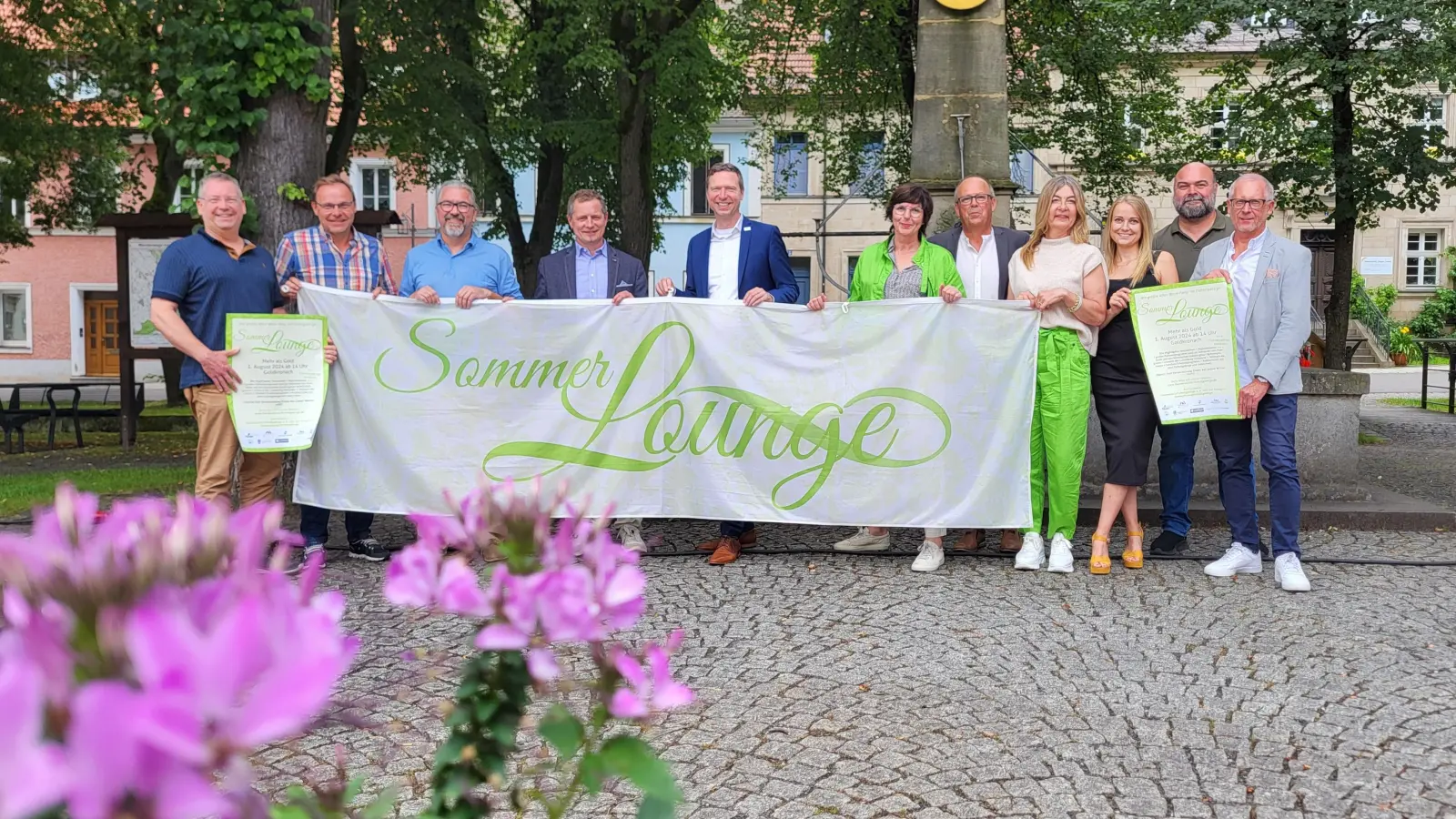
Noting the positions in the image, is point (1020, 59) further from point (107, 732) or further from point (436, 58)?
point (107, 732)

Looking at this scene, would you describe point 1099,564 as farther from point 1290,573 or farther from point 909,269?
point 909,269

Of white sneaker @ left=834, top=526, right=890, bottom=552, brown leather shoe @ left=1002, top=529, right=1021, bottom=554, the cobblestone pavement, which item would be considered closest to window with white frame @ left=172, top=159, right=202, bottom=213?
the cobblestone pavement

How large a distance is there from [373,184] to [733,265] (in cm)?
3720

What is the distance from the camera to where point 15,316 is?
4216cm

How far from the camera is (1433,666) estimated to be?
4988 mm

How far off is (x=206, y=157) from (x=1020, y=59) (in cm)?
1556

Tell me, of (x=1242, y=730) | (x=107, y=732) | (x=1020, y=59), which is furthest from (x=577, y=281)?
(x=1020, y=59)

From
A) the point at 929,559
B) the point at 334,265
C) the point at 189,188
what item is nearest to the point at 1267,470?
the point at 929,559

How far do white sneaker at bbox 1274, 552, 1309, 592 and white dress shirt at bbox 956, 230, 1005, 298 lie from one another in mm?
2072

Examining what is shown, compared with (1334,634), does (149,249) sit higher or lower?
higher

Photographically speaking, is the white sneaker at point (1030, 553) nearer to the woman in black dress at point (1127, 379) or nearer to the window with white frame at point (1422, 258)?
the woman in black dress at point (1127, 379)

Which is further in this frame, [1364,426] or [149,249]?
[1364,426]

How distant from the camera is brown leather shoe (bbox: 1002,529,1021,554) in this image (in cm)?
745

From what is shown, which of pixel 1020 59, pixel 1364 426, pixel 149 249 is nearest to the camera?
pixel 149 249
